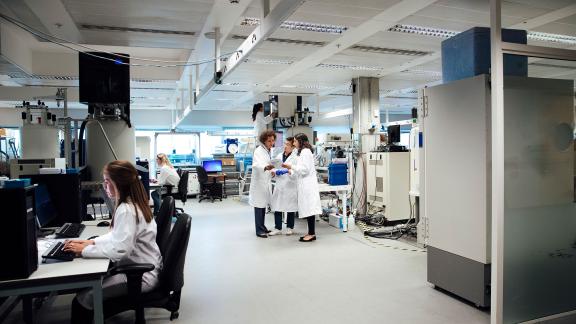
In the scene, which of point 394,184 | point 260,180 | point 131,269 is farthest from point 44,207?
point 394,184

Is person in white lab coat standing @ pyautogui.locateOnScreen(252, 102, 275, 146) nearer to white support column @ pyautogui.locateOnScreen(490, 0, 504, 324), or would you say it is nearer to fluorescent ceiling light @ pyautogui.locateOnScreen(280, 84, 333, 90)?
fluorescent ceiling light @ pyautogui.locateOnScreen(280, 84, 333, 90)

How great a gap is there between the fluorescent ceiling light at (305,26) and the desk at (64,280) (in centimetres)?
289

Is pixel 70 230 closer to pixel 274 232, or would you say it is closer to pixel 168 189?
pixel 274 232

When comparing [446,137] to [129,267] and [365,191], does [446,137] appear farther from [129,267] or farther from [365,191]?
[365,191]

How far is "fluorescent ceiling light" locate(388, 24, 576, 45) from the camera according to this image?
13.5ft

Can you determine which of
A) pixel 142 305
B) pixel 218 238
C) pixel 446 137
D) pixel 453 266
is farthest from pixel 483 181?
pixel 218 238

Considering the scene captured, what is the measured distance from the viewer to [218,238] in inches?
A: 196

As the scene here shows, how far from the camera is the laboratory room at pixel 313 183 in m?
2.12

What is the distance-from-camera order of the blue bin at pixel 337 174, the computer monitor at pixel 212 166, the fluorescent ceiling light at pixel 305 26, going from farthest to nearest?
the computer monitor at pixel 212 166 → the blue bin at pixel 337 174 → the fluorescent ceiling light at pixel 305 26

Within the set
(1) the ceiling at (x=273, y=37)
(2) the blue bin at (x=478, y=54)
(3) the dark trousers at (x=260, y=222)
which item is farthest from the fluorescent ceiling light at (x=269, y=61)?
(2) the blue bin at (x=478, y=54)

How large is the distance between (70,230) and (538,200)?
3.05 metres

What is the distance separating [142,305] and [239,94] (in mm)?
7522

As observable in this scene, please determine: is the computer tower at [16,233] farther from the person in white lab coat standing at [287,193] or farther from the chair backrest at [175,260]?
the person in white lab coat standing at [287,193]

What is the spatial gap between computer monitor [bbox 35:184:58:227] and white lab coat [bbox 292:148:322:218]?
8.52 feet
